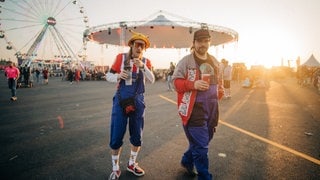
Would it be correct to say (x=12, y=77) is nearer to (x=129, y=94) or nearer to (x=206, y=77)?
(x=129, y=94)

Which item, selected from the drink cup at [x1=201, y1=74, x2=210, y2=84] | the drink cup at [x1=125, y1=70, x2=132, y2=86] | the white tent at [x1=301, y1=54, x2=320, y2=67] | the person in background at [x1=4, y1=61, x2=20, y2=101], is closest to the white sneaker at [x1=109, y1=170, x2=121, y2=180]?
the drink cup at [x1=125, y1=70, x2=132, y2=86]

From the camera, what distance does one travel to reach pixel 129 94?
311 cm

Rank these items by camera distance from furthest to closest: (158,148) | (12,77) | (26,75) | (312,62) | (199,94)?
1. (312,62)
2. (26,75)
3. (12,77)
4. (158,148)
5. (199,94)

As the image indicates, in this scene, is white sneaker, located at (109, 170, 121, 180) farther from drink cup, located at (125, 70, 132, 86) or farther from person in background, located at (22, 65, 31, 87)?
person in background, located at (22, 65, 31, 87)

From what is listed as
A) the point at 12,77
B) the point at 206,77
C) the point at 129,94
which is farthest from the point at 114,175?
the point at 12,77

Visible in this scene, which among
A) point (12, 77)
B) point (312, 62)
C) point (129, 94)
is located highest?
point (312, 62)

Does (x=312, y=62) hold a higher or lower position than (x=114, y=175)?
higher

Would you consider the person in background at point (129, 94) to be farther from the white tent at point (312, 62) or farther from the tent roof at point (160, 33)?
the white tent at point (312, 62)

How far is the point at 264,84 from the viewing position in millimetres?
20766

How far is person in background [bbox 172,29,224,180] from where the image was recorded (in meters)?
2.71

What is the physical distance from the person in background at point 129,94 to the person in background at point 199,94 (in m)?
0.56

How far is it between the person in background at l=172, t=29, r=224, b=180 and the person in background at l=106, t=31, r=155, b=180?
22.0 inches

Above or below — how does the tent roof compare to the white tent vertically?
above

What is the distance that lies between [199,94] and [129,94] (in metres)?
0.96
